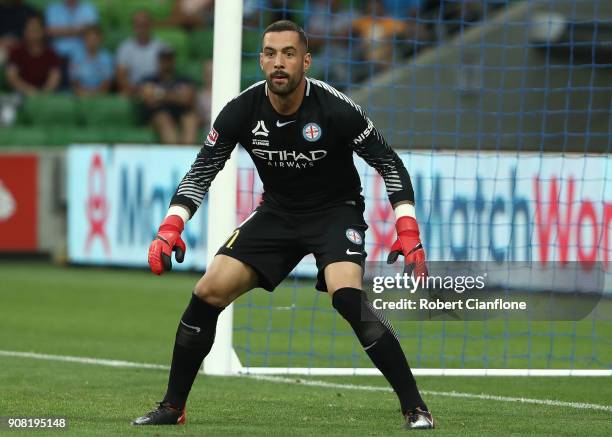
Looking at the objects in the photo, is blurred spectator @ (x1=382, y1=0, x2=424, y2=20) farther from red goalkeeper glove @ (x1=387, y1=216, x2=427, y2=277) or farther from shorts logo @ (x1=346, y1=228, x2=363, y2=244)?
red goalkeeper glove @ (x1=387, y1=216, x2=427, y2=277)

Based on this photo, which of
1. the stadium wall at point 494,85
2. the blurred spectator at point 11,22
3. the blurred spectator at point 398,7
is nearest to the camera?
the stadium wall at point 494,85

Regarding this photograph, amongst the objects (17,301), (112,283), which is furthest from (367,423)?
(112,283)

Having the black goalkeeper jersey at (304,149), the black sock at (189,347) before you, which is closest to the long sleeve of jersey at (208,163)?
the black goalkeeper jersey at (304,149)

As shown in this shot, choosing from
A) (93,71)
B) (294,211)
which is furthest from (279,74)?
(93,71)

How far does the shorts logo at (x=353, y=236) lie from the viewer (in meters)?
6.40

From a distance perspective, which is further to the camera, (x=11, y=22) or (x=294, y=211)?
(x=11, y=22)

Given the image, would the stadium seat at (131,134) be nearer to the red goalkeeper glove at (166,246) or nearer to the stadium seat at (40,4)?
the stadium seat at (40,4)

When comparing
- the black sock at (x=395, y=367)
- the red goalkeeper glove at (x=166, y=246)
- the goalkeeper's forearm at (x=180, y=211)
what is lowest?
the black sock at (x=395, y=367)

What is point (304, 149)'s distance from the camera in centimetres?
634

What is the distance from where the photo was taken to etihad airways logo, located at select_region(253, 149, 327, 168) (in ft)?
20.9

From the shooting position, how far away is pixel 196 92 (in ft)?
60.4

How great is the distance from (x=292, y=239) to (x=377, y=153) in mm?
569

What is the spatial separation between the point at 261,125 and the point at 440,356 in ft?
11.8

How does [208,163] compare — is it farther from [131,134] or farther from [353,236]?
[131,134]
